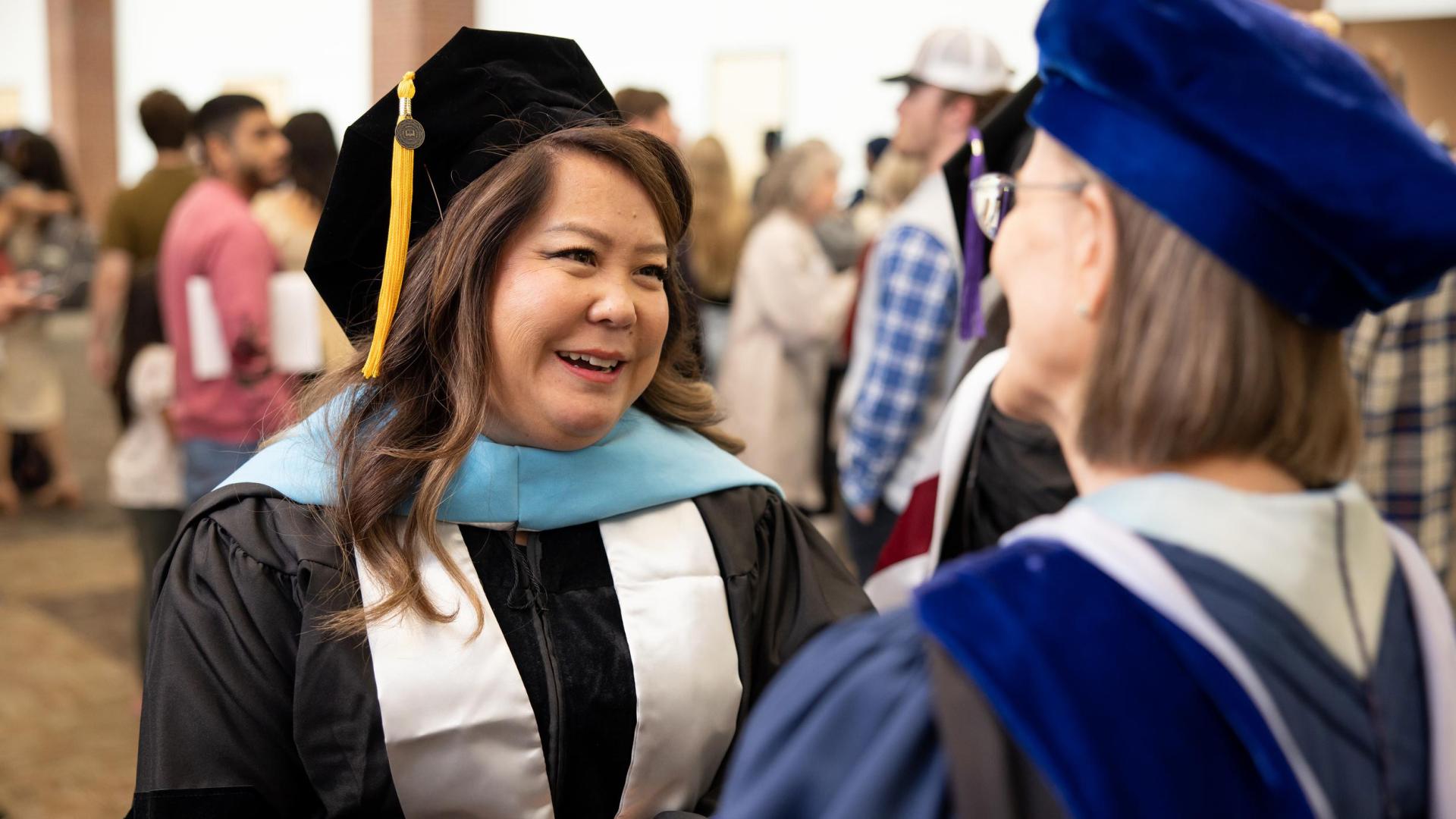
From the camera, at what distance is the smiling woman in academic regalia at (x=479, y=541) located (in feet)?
5.11

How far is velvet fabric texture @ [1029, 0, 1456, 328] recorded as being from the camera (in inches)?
37.2

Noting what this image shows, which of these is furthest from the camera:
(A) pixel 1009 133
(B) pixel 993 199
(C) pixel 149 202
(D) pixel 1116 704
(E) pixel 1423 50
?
(E) pixel 1423 50

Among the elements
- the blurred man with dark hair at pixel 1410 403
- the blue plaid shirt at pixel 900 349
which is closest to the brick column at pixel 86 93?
the blue plaid shirt at pixel 900 349

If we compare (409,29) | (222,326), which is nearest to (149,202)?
(222,326)

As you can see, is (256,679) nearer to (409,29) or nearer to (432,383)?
(432,383)

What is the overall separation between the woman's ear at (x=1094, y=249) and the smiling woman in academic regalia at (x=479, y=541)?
0.75 m

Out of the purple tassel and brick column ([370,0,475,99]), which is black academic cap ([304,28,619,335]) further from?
brick column ([370,0,475,99])

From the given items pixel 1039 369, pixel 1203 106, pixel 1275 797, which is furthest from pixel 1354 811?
pixel 1203 106

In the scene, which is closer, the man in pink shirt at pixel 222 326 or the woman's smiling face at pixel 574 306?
the woman's smiling face at pixel 574 306

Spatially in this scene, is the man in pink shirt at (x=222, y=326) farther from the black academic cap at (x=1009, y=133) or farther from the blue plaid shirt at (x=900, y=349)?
the black academic cap at (x=1009, y=133)

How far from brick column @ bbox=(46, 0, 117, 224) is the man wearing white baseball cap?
1420cm

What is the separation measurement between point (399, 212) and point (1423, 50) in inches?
279

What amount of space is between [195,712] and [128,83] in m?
16.1

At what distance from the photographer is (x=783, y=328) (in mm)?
5133
